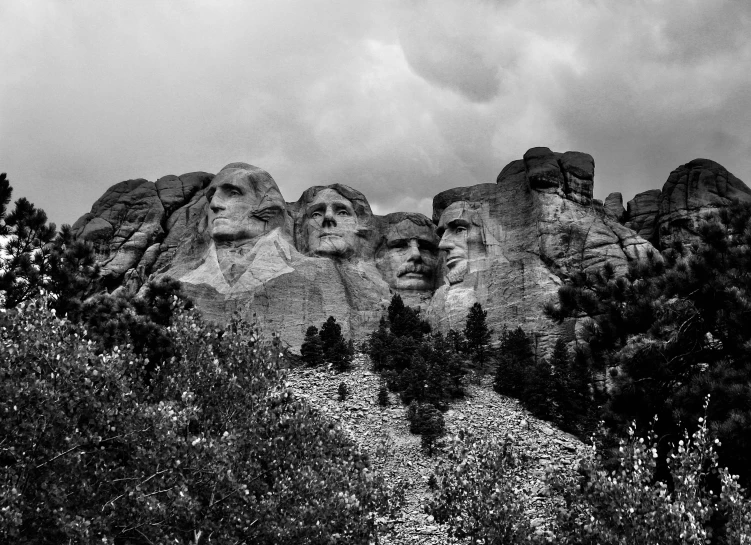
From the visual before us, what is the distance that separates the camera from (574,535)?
760 inches

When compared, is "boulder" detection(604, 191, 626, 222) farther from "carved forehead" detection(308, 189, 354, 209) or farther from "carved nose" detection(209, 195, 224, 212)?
"carved nose" detection(209, 195, 224, 212)

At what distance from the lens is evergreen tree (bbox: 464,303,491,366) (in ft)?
164

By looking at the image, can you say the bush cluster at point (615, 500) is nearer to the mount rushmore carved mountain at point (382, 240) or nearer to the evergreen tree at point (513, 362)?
the evergreen tree at point (513, 362)

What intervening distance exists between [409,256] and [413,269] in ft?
2.68

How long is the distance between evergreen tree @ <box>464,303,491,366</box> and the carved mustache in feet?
23.1

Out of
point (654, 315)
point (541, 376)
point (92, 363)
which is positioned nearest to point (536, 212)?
point (541, 376)

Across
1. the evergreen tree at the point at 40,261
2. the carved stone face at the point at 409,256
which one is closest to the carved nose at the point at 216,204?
the carved stone face at the point at 409,256

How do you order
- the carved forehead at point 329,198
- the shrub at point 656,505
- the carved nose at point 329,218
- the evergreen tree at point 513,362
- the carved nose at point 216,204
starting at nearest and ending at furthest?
1. the shrub at point 656,505
2. the evergreen tree at point 513,362
3. the carved nose at point 216,204
4. the carved nose at point 329,218
5. the carved forehead at point 329,198

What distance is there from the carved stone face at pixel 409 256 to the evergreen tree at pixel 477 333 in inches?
273

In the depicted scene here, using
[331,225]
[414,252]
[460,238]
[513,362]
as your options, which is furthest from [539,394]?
[331,225]

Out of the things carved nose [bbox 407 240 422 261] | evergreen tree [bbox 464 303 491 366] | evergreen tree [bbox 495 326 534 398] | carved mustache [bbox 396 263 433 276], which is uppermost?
carved nose [bbox 407 240 422 261]

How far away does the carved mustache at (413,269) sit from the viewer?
57.9 m

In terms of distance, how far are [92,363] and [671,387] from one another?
13.5 m

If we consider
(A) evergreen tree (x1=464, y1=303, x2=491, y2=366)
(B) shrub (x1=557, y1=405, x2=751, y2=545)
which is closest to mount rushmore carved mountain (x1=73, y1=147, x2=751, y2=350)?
Answer: (A) evergreen tree (x1=464, y1=303, x2=491, y2=366)
